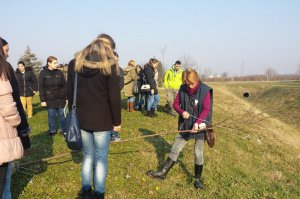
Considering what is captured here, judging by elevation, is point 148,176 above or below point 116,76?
below

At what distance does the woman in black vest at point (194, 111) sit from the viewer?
18.5ft

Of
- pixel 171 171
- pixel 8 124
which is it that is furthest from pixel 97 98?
pixel 171 171

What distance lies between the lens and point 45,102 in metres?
8.41

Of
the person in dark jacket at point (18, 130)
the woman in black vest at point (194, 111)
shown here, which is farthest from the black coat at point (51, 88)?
the person in dark jacket at point (18, 130)

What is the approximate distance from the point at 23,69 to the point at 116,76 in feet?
30.1

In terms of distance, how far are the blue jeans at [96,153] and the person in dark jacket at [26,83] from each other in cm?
866

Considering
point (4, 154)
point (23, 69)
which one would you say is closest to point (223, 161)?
point (4, 154)

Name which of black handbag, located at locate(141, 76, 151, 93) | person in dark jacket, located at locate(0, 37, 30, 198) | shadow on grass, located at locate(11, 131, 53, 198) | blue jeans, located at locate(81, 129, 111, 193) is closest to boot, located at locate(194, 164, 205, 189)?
blue jeans, located at locate(81, 129, 111, 193)

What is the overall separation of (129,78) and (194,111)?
6677 millimetres

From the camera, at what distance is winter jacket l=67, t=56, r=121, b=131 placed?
4156 millimetres

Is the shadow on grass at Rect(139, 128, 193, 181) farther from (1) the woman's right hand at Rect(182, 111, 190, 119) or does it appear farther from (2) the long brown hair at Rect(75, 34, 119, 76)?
(2) the long brown hair at Rect(75, 34, 119, 76)

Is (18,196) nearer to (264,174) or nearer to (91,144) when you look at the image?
(91,144)

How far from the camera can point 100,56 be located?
4117mm

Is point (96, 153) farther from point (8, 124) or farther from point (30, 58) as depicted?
point (30, 58)
